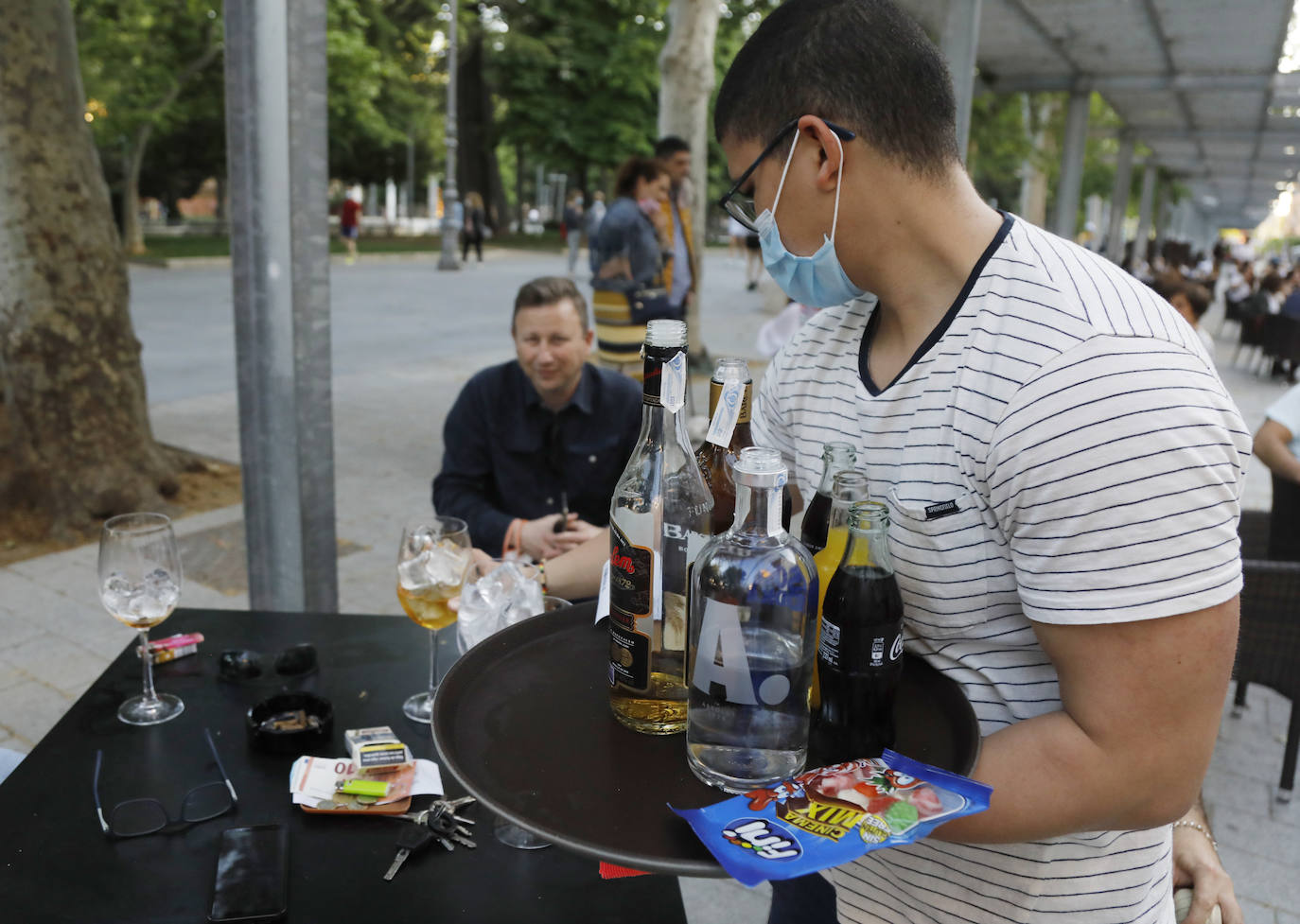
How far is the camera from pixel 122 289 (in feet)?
18.3

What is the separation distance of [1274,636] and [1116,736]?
2844 mm

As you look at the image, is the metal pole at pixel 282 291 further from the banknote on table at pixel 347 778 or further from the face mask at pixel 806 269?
the face mask at pixel 806 269

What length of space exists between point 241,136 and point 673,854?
2.50 metres

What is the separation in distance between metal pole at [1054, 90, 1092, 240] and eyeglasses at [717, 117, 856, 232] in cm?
1145

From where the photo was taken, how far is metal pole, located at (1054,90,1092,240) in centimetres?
1180

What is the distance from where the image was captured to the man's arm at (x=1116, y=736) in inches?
38.5

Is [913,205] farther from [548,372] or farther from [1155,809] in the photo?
[548,372]

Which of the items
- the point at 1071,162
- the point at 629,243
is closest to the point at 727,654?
the point at 629,243

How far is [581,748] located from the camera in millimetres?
1161

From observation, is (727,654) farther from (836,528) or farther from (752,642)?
(836,528)

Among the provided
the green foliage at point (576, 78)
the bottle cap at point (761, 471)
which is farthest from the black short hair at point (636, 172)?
the green foliage at point (576, 78)

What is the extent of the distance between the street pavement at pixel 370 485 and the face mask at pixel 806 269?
2041mm

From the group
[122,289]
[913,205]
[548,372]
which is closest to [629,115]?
[122,289]

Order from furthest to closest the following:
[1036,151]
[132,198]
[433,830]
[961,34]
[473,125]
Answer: [473,125]
[132,198]
[1036,151]
[961,34]
[433,830]
